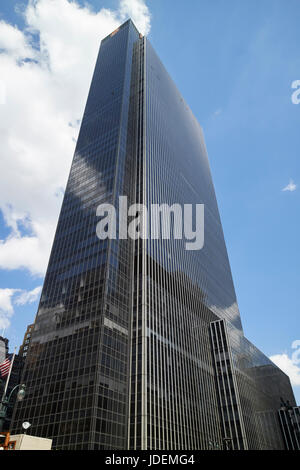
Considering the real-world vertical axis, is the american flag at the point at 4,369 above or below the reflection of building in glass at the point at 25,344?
below

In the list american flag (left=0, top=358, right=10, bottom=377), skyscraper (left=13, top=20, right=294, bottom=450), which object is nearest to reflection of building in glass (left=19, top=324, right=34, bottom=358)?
skyscraper (left=13, top=20, right=294, bottom=450)

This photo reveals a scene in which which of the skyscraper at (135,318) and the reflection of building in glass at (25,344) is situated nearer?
the skyscraper at (135,318)

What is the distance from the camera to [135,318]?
224ft

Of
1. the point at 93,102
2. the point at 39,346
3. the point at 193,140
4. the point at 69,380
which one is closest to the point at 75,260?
the point at 39,346

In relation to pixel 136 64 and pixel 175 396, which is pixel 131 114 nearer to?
pixel 136 64

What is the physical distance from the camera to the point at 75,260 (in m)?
74.8

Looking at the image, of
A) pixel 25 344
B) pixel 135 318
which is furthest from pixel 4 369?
pixel 25 344

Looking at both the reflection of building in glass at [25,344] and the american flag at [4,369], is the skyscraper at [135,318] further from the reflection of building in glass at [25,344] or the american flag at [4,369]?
the reflection of building in glass at [25,344]

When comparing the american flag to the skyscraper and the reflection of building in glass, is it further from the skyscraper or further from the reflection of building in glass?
the reflection of building in glass

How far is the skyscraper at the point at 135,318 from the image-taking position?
57.3 meters

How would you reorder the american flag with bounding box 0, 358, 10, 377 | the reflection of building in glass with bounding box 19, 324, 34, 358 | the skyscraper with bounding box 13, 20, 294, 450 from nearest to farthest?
the american flag with bounding box 0, 358, 10, 377, the skyscraper with bounding box 13, 20, 294, 450, the reflection of building in glass with bounding box 19, 324, 34, 358

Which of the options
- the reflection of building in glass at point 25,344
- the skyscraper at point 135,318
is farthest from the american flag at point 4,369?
the reflection of building in glass at point 25,344

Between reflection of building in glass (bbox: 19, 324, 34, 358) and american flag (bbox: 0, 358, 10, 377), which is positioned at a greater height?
reflection of building in glass (bbox: 19, 324, 34, 358)

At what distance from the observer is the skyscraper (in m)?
57.3
